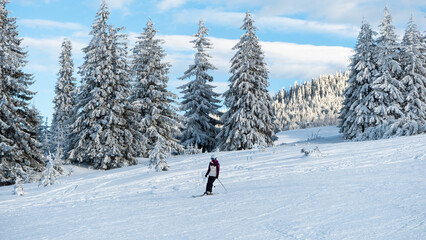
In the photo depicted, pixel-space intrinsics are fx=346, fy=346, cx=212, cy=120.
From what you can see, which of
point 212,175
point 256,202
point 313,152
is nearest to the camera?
point 256,202

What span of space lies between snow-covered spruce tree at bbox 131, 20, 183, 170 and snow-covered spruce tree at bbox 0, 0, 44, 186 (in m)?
8.13

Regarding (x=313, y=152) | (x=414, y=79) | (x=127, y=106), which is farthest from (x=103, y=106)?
(x=414, y=79)

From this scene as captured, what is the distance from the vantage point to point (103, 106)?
84.7 feet

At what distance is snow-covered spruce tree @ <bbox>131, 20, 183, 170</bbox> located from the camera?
2869 cm

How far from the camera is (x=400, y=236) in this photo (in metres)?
5.56

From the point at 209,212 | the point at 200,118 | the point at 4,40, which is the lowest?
the point at 209,212

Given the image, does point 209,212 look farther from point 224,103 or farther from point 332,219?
point 224,103

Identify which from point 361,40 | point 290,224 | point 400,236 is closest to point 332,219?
point 290,224

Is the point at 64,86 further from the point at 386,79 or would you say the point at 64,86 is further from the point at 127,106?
the point at 386,79

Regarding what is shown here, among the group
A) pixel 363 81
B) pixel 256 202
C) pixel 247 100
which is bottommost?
pixel 256 202

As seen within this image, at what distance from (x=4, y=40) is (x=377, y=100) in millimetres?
31264

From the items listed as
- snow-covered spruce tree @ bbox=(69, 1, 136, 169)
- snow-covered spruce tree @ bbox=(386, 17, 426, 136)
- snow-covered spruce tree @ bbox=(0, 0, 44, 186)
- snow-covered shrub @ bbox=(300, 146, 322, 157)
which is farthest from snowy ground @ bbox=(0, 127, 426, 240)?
snow-covered spruce tree @ bbox=(386, 17, 426, 136)

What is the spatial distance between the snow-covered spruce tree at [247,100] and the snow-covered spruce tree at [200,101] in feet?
6.62

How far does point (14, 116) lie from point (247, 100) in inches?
670
